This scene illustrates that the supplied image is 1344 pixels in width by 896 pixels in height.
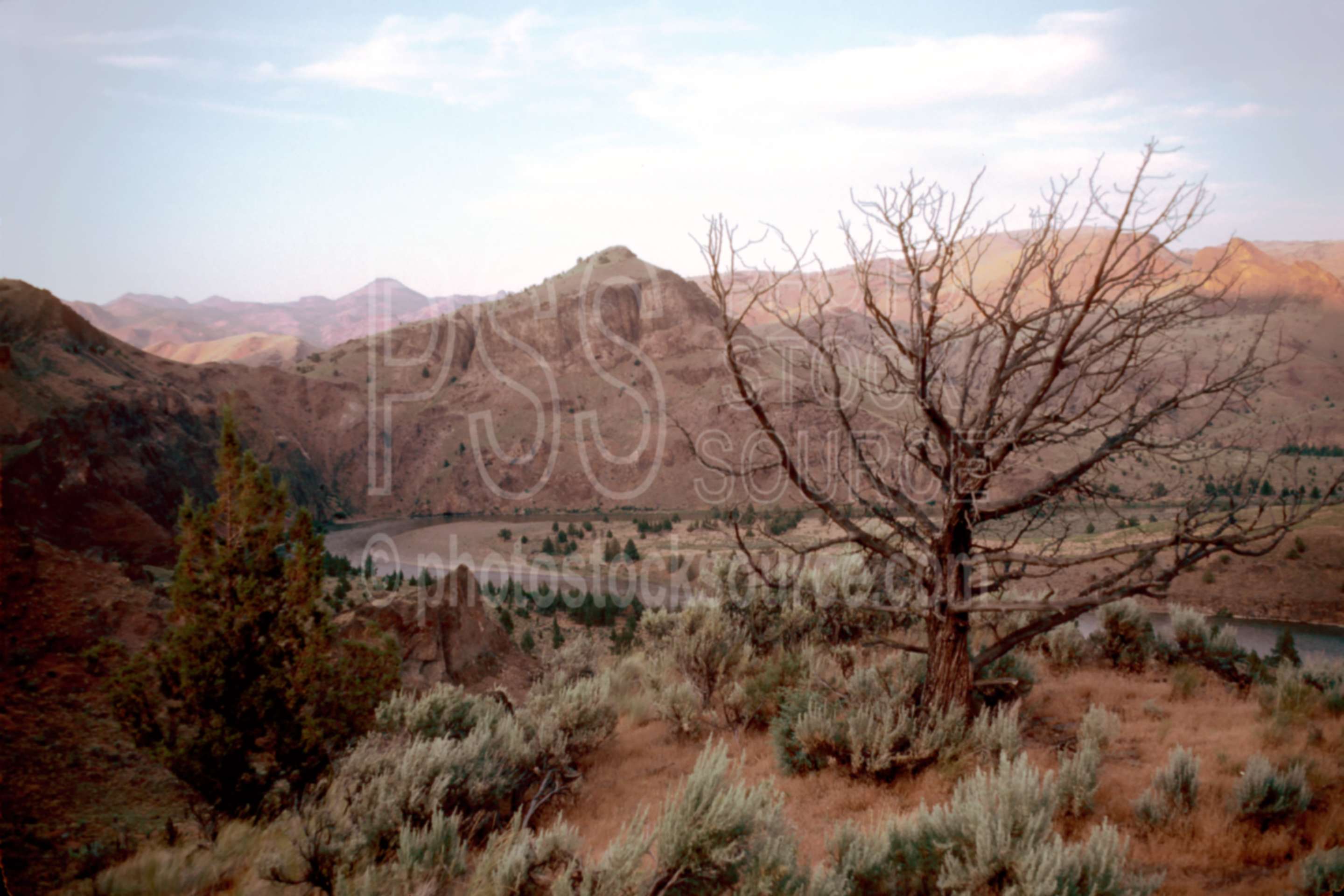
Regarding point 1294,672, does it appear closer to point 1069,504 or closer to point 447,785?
point 1069,504

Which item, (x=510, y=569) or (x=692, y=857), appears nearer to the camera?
(x=692, y=857)

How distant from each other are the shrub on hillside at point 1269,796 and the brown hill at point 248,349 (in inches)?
3634

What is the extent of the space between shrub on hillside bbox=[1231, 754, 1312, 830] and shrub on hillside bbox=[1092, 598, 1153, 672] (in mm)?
5114

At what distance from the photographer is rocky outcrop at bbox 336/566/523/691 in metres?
11.9

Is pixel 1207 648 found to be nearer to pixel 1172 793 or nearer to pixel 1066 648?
pixel 1066 648

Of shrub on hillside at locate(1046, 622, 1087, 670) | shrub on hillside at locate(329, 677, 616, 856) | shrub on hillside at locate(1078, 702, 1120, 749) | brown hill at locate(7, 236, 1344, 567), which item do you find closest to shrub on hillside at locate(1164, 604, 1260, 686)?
shrub on hillside at locate(1046, 622, 1087, 670)

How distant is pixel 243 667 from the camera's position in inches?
235

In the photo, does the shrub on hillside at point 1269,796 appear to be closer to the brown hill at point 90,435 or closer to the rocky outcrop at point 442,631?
the brown hill at point 90,435

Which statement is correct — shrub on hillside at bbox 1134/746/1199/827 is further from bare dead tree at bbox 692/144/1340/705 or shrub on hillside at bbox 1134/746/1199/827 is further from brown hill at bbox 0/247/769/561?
brown hill at bbox 0/247/769/561

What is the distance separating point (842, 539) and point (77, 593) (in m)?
11.4

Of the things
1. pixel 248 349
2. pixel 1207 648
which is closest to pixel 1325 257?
pixel 1207 648

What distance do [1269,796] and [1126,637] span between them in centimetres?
555

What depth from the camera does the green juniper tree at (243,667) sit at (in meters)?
5.69

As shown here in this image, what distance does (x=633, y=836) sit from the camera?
123 inches
